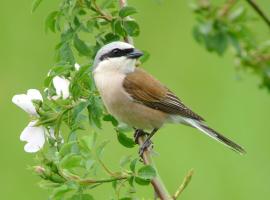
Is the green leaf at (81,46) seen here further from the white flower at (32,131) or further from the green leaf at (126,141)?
the green leaf at (126,141)

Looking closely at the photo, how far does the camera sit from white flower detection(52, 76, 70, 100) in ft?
10.8

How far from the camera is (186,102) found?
7.93m

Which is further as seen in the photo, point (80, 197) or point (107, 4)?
point (107, 4)

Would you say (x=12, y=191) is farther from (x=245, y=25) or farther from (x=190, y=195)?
(x=245, y=25)

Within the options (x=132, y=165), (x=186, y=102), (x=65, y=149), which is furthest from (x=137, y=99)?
(x=186, y=102)

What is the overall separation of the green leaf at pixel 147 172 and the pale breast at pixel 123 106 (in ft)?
3.66

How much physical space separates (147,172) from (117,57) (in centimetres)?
127

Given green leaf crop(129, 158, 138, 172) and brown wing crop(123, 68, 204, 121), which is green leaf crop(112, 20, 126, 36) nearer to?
green leaf crop(129, 158, 138, 172)

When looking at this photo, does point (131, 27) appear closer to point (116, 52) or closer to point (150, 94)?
point (116, 52)

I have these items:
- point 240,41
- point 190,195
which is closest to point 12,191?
point 190,195

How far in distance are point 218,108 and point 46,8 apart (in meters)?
2.47

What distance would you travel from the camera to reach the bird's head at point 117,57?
12.4 ft

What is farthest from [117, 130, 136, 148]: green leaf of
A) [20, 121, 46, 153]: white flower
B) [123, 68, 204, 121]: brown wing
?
[123, 68, 204, 121]: brown wing

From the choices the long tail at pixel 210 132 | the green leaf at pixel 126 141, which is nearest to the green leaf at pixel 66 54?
the green leaf at pixel 126 141
